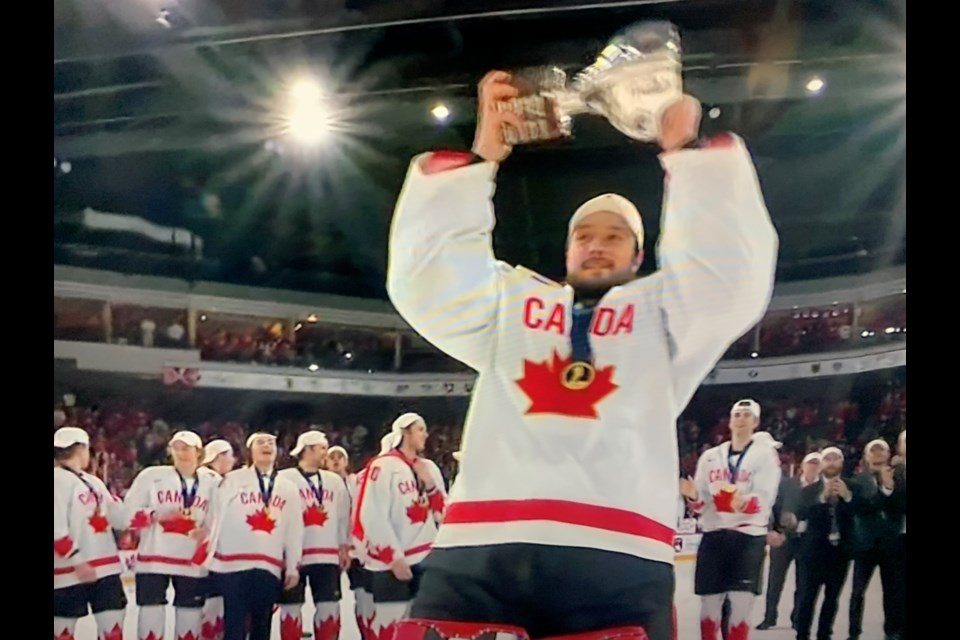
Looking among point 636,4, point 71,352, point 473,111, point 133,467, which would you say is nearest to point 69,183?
point 71,352

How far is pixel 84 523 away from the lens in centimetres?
183

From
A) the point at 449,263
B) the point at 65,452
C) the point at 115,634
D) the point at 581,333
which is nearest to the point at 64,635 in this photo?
the point at 115,634

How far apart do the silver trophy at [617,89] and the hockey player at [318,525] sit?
2.28ft

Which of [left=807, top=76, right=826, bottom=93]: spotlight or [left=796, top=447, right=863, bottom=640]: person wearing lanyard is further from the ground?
[left=807, top=76, right=826, bottom=93]: spotlight

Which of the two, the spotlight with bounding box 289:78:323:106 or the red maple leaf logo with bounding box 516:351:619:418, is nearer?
the red maple leaf logo with bounding box 516:351:619:418

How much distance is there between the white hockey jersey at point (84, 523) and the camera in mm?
1825

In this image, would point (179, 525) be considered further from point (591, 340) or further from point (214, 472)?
point (591, 340)

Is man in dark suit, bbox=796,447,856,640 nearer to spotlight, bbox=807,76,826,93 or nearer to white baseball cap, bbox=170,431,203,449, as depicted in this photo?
spotlight, bbox=807,76,826,93

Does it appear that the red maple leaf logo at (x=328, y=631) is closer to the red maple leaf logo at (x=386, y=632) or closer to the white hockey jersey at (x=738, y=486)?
the red maple leaf logo at (x=386, y=632)

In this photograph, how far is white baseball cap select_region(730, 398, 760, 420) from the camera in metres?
1.77

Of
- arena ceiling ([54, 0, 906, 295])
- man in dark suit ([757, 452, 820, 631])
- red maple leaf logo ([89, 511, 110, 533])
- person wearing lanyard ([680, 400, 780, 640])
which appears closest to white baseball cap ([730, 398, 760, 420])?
person wearing lanyard ([680, 400, 780, 640])

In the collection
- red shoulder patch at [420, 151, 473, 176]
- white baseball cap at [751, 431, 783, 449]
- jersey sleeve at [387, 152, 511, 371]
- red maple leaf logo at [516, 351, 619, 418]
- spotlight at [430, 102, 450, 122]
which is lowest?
white baseball cap at [751, 431, 783, 449]

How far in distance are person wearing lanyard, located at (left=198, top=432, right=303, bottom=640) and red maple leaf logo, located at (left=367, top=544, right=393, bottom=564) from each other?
13cm
